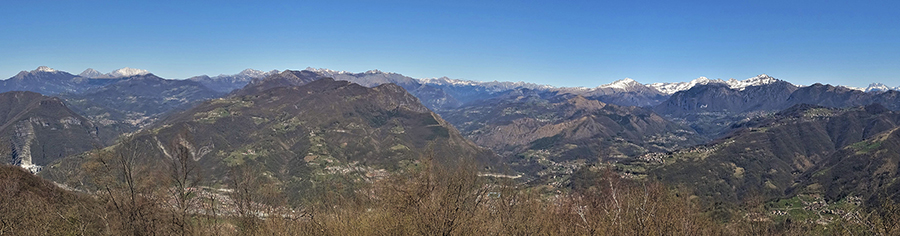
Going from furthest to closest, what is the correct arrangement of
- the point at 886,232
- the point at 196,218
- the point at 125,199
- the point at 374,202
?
the point at 196,218 < the point at 374,202 < the point at 125,199 < the point at 886,232

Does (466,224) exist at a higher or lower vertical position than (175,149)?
lower

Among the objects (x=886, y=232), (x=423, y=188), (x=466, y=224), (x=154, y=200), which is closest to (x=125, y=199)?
(x=154, y=200)

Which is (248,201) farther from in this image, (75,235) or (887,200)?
(887,200)

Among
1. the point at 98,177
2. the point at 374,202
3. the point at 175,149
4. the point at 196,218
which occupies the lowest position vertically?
the point at 196,218

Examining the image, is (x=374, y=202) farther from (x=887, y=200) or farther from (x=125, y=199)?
(x=887, y=200)

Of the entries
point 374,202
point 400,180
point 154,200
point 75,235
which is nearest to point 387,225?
point 400,180

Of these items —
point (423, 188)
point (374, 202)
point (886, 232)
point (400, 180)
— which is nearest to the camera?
point (886, 232)

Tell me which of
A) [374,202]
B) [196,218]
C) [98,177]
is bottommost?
[196,218]

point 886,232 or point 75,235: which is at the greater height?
point 886,232

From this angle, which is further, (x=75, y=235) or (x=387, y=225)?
(x=75, y=235)
